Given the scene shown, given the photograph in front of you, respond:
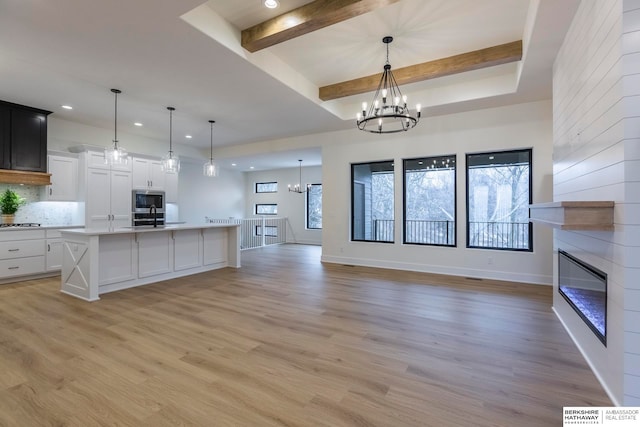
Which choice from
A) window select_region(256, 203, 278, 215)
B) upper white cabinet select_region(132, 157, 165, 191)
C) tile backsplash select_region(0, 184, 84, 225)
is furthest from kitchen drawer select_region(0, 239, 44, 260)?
window select_region(256, 203, 278, 215)

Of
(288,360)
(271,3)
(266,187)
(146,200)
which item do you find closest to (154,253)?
(146,200)

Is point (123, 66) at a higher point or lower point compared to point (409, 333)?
higher

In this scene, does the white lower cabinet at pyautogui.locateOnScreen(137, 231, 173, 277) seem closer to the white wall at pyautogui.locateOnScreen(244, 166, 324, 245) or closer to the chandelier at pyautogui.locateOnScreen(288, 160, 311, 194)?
the chandelier at pyautogui.locateOnScreen(288, 160, 311, 194)

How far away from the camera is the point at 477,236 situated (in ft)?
18.6

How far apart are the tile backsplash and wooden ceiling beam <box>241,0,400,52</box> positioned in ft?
17.3

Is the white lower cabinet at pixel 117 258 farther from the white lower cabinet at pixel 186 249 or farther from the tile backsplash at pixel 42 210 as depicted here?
the tile backsplash at pixel 42 210

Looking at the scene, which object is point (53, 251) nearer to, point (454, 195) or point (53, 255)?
point (53, 255)

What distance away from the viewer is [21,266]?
5.20m

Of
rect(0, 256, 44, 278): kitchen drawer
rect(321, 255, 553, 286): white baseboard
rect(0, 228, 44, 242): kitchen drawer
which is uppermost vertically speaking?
rect(0, 228, 44, 242): kitchen drawer

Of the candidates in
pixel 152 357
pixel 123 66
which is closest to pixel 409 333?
pixel 152 357

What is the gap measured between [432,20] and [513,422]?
12.4ft

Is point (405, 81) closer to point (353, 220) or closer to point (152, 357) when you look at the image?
point (353, 220)

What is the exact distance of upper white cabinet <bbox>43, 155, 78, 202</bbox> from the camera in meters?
5.83

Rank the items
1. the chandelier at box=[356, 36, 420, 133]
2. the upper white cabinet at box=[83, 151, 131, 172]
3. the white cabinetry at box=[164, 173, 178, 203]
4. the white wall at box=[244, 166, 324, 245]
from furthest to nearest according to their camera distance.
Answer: the white wall at box=[244, 166, 324, 245] → the white cabinetry at box=[164, 173, 178, 203] → the upper white cabinet at box=[83, 151, 131, 172] → the chandelier at box=[356, 36, 420, 133]
